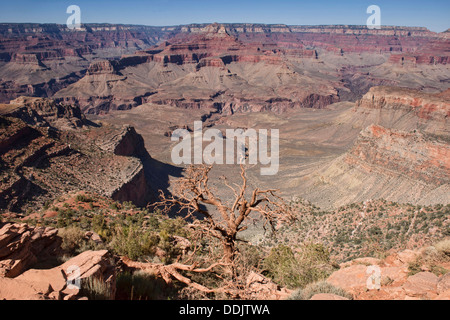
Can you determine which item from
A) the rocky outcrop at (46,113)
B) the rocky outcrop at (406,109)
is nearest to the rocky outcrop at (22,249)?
the rocky outcrop at (46,113)

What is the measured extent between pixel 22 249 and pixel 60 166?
29994 mm

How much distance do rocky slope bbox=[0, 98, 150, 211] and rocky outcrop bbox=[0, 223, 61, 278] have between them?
20868 mm

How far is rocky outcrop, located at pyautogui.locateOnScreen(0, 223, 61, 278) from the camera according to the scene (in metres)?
7.46

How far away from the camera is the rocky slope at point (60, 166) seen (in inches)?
1147

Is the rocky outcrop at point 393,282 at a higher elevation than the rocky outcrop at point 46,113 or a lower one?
lower

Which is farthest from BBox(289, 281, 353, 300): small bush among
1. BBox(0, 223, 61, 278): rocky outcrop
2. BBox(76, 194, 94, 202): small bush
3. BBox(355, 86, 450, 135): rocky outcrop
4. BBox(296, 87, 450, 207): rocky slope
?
BBox(355, 86, 450, 135): rocky outcrop

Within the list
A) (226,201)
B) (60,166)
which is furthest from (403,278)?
(60,166)

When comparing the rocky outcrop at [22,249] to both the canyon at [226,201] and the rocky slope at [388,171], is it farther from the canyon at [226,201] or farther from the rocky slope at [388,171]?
the rocky slope at [388,171]

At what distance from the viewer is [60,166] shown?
3478 cm

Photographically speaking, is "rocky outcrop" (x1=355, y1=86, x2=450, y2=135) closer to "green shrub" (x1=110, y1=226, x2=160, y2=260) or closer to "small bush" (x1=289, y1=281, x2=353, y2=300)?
"small bush" (x1=289, y1=281, x2=353, y2=300)

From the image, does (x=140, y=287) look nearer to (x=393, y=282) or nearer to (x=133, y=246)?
(x=133, y=246)

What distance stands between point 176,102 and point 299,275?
140 m

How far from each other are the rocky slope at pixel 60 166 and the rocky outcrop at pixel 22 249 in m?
20.9
